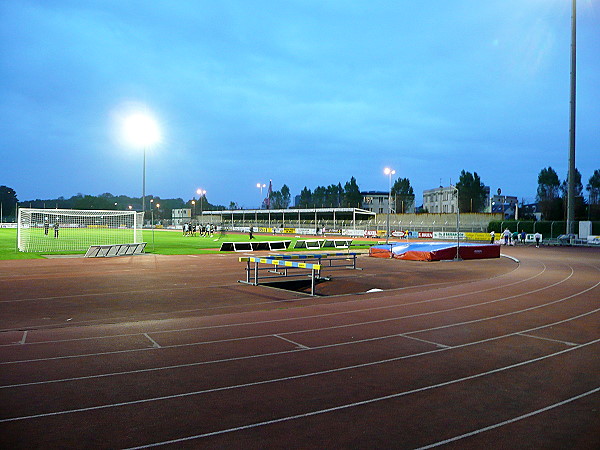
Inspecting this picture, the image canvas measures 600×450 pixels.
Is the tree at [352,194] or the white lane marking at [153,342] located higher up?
the tree at [352,194]

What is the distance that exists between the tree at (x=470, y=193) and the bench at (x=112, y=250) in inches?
3299

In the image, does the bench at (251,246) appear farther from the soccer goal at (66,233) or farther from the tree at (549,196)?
the tree at (549,196)

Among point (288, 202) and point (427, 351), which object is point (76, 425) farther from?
point (288, 202)

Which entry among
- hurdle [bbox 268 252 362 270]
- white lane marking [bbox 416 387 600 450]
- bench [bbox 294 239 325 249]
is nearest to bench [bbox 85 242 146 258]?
hurdle [bbox 268 252 362 270]

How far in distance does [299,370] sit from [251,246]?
29.5 metres

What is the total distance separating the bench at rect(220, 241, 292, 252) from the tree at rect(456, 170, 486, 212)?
242 ft

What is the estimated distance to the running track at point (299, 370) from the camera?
4.85 metres

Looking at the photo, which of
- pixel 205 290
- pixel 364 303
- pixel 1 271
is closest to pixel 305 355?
pixel 364 303

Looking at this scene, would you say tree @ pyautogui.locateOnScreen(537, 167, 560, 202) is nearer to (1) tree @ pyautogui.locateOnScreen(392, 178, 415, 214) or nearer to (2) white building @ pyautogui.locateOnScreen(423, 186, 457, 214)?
(2) white building @ pyautogui.locateOnScreen(423, 186, 457, 214)

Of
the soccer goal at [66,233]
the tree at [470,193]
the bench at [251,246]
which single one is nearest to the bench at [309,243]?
the bench at [251,246]

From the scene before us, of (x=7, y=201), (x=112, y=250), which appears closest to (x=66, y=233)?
(x=112, y=250)

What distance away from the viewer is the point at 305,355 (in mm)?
7652

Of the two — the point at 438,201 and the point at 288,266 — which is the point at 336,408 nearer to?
the point at 288,266

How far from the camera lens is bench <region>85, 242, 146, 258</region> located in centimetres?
2766
